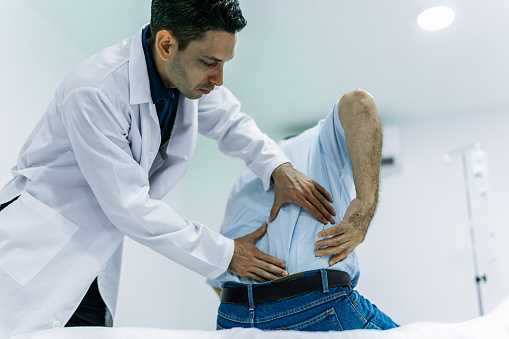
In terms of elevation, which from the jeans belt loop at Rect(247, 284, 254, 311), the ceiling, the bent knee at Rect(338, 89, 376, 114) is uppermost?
the ceiling

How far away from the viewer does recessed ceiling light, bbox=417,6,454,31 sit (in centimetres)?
199

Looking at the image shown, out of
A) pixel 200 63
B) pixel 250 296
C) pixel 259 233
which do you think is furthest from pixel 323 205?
pixel 200 63

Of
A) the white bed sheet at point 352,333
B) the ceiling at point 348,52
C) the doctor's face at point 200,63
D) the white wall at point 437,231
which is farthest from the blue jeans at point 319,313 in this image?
the white wall at point 437,231

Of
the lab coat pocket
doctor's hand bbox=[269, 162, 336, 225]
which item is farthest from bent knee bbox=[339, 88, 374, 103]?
the lab coat pocket


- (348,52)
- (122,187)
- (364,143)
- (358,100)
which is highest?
(348,52)

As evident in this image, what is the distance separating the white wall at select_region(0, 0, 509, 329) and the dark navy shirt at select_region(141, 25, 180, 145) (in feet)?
3.18

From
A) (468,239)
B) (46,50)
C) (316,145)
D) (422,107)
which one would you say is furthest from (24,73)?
(468,239)

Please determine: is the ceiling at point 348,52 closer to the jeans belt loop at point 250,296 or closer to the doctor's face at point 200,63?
the doctor's face at point 200,63

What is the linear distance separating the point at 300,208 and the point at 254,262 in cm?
17

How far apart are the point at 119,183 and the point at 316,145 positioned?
51 centimetres

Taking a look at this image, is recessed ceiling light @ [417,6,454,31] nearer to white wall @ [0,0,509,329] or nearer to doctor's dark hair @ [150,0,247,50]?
white wall @ [0,0,509,329]

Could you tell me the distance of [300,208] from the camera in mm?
1082

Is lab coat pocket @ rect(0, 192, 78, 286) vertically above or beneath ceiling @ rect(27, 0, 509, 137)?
beneath

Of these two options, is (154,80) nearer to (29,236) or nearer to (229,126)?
(229,126)
